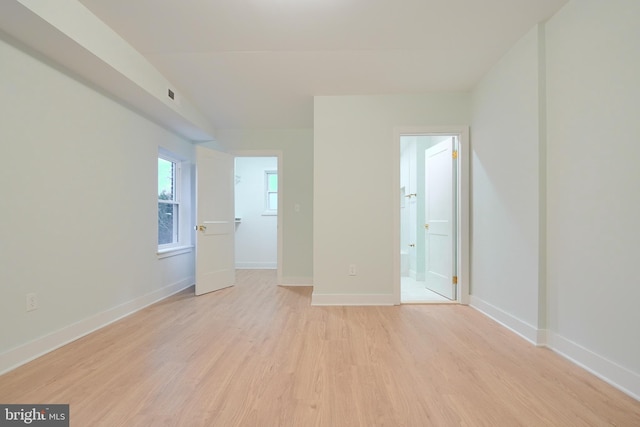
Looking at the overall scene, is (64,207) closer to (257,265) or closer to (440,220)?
(440,220)

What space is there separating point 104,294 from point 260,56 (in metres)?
2.52

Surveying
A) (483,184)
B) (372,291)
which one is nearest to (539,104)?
(483,184)

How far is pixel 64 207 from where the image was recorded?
2141mm

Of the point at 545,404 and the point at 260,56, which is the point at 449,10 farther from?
the point at 545,404

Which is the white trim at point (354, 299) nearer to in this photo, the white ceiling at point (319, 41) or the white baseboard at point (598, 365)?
the white baseboard at point (598, 365)

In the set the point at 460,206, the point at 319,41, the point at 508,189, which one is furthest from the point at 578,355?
the point at 319,41

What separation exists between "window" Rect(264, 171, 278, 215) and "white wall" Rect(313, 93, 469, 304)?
285 centimetres

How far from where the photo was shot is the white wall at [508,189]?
215 centimetres

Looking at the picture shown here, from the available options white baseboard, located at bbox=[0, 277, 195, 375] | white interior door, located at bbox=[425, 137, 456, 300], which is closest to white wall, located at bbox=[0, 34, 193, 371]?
white baseboard, located at bbox=[0, 277, 195, 375]

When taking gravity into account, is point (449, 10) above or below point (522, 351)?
above

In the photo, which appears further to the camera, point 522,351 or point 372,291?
point 372,291

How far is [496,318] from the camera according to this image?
8.53 feet

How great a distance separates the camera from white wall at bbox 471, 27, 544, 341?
84.5 inches

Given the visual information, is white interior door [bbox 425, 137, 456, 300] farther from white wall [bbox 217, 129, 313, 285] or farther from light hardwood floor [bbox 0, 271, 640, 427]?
white wall [bbox 217, 129, 313, 285]
